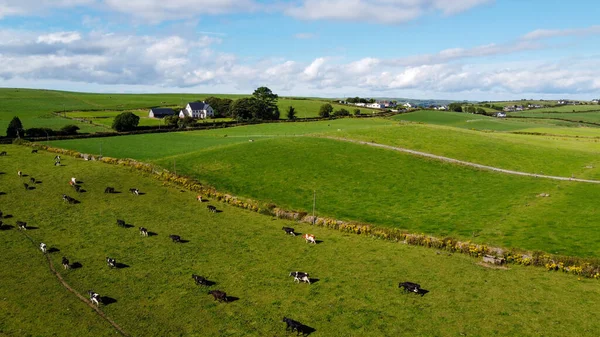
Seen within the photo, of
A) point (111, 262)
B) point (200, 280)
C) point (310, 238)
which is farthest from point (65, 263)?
point (310, 238)

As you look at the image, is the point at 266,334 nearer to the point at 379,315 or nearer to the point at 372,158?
the point at 379,315

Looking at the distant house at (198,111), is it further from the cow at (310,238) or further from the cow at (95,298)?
the cow at (95,298)

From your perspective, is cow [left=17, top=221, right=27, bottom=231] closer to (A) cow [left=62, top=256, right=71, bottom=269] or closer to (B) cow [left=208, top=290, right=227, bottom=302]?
(A) cow [left=62, top=256, right=71, bottom=269]

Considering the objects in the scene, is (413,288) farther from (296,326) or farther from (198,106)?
(198,106)

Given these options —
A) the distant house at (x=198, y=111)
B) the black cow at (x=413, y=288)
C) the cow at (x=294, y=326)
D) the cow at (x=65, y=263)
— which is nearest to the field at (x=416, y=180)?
the black cow at (x=413, y=288)

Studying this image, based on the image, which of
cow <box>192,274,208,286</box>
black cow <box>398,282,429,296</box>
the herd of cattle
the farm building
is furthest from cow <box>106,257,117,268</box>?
the farm building
